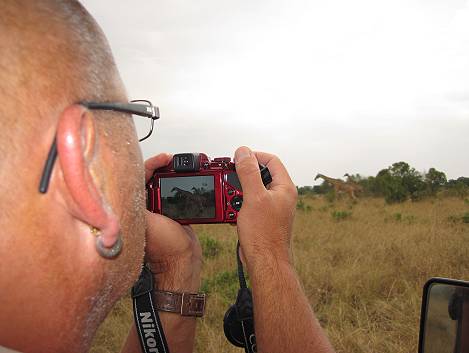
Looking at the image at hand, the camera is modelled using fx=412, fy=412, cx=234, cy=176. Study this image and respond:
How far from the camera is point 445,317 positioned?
1.22 meters

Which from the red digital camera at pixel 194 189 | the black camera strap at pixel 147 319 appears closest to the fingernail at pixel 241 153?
the red digital camera at pixel 194 189

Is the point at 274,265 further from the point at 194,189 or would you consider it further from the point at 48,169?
the point at 48,169

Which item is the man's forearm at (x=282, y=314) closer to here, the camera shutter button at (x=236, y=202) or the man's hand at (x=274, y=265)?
the man's hand at (x=274, y=265)

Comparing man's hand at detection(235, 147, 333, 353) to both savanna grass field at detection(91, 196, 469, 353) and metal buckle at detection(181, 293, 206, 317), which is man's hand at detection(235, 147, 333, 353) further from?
savanna grass field at detection(91, 196, 469, 353)

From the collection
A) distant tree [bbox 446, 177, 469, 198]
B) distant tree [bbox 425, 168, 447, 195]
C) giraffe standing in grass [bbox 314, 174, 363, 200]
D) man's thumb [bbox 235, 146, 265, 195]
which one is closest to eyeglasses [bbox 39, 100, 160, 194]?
man's thumb [bbox 235, 146, 265, 195]

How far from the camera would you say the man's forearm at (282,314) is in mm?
1180

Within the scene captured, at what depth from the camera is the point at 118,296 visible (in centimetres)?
92

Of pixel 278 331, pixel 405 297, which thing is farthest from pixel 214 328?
pixel 278 331

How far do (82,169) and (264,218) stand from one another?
0.72 meters

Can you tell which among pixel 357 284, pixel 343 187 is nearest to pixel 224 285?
pixel 357 284

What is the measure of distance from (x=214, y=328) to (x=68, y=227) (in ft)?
11.2

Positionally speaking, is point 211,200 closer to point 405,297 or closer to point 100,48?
point 100,48

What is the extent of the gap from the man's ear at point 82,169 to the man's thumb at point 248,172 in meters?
0.66

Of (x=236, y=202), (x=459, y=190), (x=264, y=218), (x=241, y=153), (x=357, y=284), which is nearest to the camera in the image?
(x=264, y=218)
